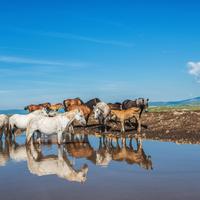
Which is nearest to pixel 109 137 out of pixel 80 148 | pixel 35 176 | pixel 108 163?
pixel 80 148

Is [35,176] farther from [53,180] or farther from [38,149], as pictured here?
[38,149]

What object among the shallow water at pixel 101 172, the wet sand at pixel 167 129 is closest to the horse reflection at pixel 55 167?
the shallow water at pixel 101 172

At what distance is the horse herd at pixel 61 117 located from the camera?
20.3 metres

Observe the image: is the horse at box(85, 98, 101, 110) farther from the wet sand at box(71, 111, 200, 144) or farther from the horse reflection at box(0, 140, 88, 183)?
the horse reflection at box(0, 140, 88, 183)

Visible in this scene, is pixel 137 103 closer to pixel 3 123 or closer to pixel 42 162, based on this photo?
pixel 3 123

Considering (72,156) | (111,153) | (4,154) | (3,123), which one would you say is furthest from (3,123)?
(111,153)

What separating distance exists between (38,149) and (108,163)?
18.5 ft

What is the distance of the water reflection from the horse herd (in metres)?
0.95

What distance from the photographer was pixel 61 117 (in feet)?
66.8

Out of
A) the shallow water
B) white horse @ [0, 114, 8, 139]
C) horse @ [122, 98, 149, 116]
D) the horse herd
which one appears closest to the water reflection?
the shallow water

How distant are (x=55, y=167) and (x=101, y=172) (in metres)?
1.89

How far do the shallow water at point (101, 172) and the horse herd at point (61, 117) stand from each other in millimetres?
989

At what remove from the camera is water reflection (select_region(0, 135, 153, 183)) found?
13.5 m

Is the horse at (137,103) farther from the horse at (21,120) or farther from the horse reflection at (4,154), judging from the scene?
the horse reflection at (4,154)
